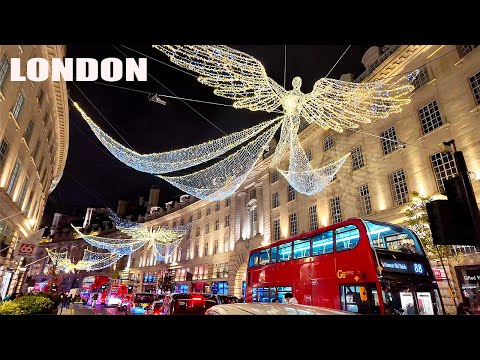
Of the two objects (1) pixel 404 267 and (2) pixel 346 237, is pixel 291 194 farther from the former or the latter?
(1) pixel 404 267

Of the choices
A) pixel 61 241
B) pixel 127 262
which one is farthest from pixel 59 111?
pixel 61 241

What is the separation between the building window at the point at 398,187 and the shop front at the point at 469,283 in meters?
4.55

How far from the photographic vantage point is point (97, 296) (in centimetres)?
3269

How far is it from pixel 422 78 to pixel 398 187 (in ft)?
21.2

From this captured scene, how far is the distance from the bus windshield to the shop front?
610 centimetres

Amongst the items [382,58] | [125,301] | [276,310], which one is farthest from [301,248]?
[125,301]

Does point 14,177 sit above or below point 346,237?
above

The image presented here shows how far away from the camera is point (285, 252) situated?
1223 cm

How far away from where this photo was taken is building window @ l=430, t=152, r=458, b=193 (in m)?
15.1

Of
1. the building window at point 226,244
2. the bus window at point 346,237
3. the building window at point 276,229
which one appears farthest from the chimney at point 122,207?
the bus window at point 346,237
